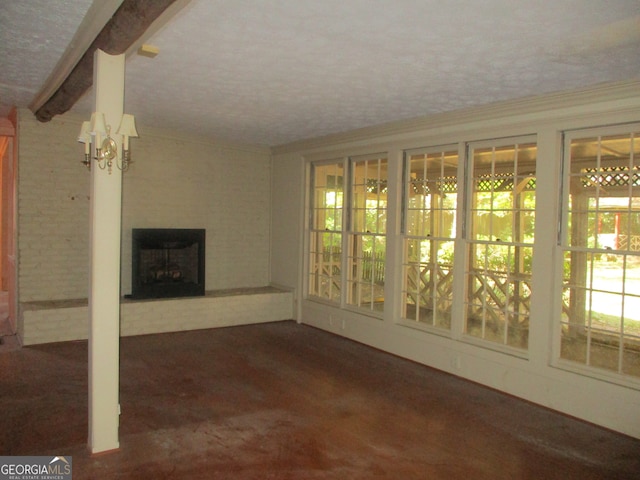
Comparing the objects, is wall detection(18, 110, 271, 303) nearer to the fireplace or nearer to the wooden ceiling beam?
the fireplace

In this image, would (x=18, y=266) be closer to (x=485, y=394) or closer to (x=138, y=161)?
(x=138, y=161)

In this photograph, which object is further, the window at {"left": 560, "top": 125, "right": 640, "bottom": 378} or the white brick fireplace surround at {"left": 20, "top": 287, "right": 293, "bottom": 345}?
the white brick fireplace surround at {"left": 20, "top": 287, "right": 293, "bottom": 345}

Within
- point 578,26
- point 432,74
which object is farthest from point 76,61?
point 578,26

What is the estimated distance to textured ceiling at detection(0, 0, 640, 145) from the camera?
2.90m

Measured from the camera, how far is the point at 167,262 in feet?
24.1

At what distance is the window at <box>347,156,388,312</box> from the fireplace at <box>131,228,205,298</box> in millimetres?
A: 2322

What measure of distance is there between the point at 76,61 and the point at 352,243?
13.9 feet

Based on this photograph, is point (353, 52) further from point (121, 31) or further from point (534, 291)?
point (534, 291)

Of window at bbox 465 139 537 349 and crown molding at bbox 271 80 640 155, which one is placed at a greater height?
crown molding at bbox 271 80 640 155

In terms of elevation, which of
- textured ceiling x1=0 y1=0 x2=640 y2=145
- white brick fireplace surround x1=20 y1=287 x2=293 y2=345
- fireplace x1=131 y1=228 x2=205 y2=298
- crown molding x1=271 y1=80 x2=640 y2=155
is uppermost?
textured ceiling x1=0 y1=0 x2=640 y2=145

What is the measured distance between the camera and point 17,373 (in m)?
4.99

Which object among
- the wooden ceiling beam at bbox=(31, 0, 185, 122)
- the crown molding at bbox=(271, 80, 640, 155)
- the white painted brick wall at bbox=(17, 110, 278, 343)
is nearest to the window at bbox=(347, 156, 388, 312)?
the crown molding at bbox=(271, 80, 640, 155)

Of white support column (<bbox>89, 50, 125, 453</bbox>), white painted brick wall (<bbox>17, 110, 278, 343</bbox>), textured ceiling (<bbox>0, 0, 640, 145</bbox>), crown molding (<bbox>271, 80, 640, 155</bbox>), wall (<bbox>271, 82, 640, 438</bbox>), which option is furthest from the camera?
white painted brick wall (<bbox>17, 110, 278, 343</bbox>)

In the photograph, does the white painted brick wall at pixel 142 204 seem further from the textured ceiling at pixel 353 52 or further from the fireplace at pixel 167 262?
the textured ceiling at pixel 353 52
